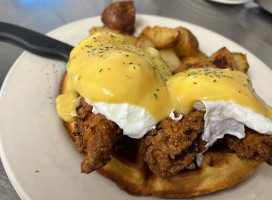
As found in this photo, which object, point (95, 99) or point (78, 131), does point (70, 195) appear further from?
point (95, 99)

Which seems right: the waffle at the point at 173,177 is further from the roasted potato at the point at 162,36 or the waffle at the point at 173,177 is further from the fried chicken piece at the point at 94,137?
the roasted potato at the point at 162,36

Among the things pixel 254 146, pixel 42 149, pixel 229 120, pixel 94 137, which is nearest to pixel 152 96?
pixel 94 137

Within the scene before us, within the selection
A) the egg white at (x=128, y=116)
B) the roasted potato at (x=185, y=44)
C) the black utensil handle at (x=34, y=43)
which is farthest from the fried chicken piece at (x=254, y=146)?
the black utensil handle at (x=34, y=43)

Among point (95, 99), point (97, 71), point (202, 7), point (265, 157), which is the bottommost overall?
point (202, 7)

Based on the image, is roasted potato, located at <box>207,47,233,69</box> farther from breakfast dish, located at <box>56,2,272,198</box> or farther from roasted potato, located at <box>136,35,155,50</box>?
roasted potato, located at <box>136,35,155,50</box>

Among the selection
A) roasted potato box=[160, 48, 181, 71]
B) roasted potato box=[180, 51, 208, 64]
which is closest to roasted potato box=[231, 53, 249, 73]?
roasted potato box=[180, 51, 208, 64]

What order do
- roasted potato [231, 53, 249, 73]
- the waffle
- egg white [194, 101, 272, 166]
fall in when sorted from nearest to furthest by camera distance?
egg white [194, 101, 272, 166], the waffle, roasted potato [231, 53, 249, 73]

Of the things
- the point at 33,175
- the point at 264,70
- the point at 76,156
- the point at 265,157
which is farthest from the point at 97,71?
the point at 264,70
